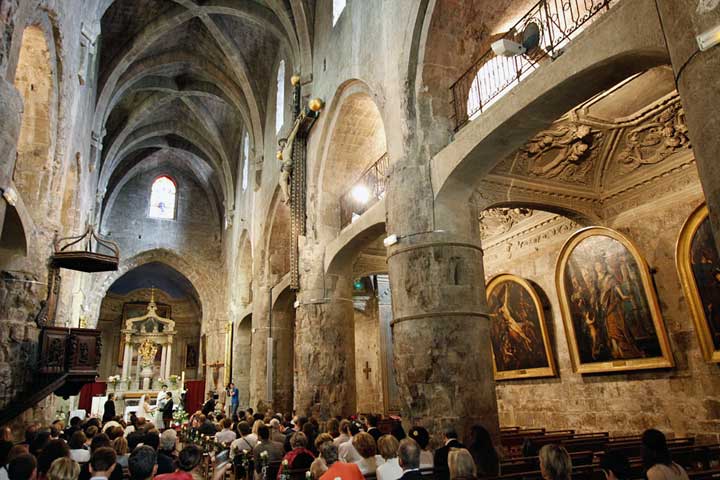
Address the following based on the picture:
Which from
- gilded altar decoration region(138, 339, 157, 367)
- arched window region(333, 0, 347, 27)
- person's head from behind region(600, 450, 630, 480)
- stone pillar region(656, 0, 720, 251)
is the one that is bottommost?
person's head from behind region(600, 450, 630, 480)

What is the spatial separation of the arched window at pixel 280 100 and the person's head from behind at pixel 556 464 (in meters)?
14.3

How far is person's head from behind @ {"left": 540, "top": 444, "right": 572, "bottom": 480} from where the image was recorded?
2.83 m

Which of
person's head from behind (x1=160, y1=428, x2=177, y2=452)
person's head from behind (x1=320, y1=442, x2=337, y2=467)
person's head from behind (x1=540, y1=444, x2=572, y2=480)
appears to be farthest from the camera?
person's head from behind (x1=160, y1=428, x2=177, y2=452)

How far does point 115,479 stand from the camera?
3750 mm

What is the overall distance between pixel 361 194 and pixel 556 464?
30.7 feet

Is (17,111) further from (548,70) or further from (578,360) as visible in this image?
(578,360)

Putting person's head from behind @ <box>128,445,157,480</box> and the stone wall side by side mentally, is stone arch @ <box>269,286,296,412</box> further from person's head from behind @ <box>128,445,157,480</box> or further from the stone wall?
person's head from behind @ <box>128,445,157,480</box>

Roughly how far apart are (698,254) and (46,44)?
10.7m

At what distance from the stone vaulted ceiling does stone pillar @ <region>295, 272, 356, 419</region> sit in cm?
641

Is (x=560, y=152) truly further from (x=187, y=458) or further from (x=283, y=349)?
(x=283, y=349)

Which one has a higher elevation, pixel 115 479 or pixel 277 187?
pixel 277 187

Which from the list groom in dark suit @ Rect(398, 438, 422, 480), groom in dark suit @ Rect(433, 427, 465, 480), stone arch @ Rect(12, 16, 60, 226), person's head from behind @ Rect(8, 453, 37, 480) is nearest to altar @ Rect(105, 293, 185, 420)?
stone arch @ Rect(12, 16, 60, 226)

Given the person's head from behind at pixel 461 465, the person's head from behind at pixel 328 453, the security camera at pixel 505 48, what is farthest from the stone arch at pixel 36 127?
the person's head from behind at pixel 461 465

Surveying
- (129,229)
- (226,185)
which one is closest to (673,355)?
(226,185)
